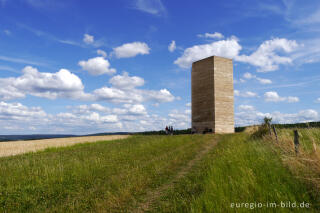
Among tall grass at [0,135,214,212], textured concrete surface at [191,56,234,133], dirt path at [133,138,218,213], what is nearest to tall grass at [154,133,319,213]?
dirt path at [133,138,218,213]

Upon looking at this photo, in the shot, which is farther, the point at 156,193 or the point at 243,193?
the point at 156,193

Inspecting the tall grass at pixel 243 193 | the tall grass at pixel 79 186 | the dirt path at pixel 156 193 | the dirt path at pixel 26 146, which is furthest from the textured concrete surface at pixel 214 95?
the tall grass at pixel 243 193

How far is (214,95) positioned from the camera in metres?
37.0

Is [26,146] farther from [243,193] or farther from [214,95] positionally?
[214,95]

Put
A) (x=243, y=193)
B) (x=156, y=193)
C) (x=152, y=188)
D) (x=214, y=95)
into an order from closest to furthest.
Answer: (x=243, y=193)
(x=156, y=193)
(x=152, y=188)
(x=214, y=95)

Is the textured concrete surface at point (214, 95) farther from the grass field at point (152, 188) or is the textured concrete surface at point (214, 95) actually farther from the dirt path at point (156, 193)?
the dirt path at point (156, 193)

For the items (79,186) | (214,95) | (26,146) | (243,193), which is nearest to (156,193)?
(243,193)

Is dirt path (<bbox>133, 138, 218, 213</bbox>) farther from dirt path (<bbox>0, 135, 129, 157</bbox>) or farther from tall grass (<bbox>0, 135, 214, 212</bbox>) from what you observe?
dirt path (<bbox>0, 135, 129, 157</bbox>)

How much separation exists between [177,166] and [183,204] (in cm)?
434

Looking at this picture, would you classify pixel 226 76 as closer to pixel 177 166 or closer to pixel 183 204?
pixel 177 166

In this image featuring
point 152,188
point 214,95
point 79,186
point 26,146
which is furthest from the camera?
point 214,95

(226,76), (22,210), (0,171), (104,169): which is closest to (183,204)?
(22,210)

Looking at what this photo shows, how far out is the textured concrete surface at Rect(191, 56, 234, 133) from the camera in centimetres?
3731

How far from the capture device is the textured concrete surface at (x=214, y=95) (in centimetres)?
3731
